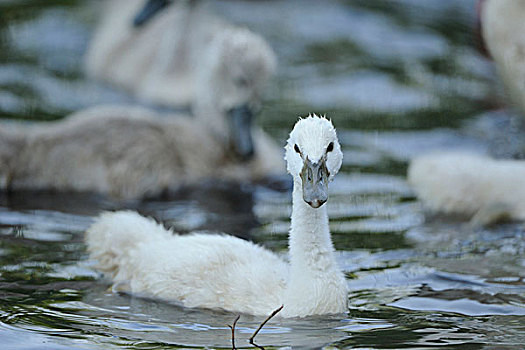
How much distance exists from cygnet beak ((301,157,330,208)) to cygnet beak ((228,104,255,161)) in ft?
10.3

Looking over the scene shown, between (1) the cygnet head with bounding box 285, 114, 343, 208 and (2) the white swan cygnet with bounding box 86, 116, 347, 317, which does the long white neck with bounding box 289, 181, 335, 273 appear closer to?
(2) the white swan cygnet with bounding box 86, 116, 347, 317

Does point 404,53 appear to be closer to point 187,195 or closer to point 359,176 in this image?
point 359,176

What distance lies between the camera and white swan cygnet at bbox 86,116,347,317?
4914 mm

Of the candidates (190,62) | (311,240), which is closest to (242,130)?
(190,62)

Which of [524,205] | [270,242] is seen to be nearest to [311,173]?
[270,242]

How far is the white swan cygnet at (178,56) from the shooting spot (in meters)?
8.05

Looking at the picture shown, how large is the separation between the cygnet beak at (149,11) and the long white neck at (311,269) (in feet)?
17.9

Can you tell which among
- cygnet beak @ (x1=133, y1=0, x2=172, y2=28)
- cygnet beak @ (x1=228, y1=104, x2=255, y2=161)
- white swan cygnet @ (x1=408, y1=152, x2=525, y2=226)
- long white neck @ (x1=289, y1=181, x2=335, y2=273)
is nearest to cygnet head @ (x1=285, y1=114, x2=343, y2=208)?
long white neck @ (x1=289, y1=181, x2=335, y2=273)

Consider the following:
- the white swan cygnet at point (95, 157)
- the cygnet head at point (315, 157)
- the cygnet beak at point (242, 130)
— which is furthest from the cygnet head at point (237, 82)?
the cygnet head at point (315, 157)

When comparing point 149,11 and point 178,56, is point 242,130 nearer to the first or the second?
point 178,56

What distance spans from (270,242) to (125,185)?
4.76 ft

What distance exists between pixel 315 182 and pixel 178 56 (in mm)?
5385

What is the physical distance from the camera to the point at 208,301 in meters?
5.23

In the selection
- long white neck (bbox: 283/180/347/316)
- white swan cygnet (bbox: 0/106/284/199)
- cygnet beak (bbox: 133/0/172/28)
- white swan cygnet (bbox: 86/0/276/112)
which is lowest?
long white neck (bbox: 283/180/347/316)
